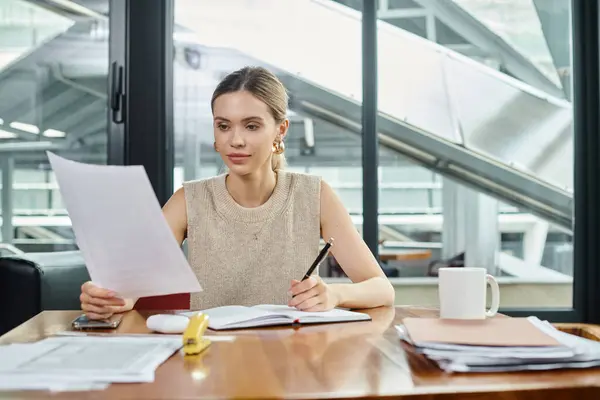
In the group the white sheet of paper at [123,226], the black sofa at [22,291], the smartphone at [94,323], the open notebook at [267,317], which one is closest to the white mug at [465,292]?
the open notebook at [267,317]

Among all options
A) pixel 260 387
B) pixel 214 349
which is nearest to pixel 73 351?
pixel 214 349

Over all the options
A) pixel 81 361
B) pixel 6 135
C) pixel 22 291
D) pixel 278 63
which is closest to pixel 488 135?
pixel 278 63

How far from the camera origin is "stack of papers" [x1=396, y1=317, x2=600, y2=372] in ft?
2.79

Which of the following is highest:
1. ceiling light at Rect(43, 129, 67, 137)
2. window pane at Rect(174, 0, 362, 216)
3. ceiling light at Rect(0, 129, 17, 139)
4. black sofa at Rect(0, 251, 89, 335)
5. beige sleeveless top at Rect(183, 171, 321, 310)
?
window pane at Rect(174, 0, 362, 216)

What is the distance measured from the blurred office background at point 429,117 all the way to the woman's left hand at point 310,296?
1683mm

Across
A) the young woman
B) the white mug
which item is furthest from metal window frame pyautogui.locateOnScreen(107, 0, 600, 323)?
the white mug

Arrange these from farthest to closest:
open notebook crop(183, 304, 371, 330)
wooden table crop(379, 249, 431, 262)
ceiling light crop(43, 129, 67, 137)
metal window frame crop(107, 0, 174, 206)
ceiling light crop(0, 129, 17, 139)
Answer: wooden table crop(379, 249, 431, 262), metal window frame crop(107, 0, 174, 206), ceiling light crop(43, 129, 67, 137), ceiling light crop(0, 129, 17, 139), open notebook crop(183, 304, 371, 330)

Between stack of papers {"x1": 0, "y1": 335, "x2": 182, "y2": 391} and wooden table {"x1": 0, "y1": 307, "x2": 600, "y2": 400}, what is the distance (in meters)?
0.02

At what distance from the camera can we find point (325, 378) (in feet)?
2.68

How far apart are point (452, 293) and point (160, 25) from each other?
6.90ft

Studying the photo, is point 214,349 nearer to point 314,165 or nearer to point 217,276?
point 217,276

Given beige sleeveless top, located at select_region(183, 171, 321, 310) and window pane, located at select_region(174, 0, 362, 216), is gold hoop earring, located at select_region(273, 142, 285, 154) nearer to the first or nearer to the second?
beige sleeveless top, located at select_region(183, 171, 321, 310)

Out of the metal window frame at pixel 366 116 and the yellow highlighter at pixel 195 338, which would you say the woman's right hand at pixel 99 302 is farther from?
the metal window frame at pixel 366 116

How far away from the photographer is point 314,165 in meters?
3.33
